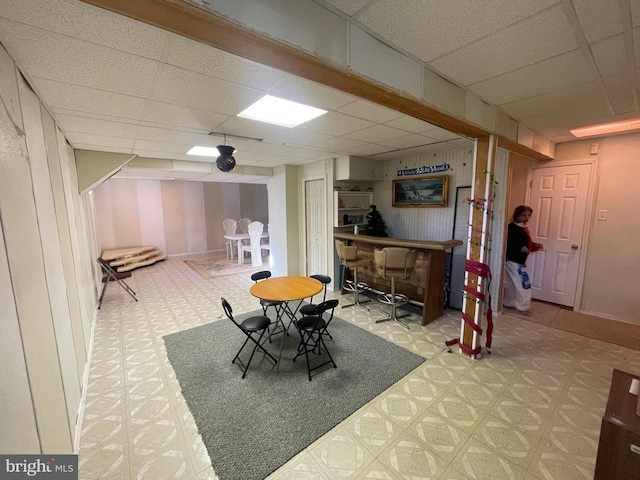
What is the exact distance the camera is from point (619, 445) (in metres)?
1.26

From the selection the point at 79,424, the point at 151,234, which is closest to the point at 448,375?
the point at 79,424

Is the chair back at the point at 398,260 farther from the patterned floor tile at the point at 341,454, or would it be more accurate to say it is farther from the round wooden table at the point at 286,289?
the patterned floor tile at the point at 341,454

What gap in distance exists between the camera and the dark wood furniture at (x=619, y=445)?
1.23 meters

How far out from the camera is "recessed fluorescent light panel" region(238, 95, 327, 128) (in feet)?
7.36

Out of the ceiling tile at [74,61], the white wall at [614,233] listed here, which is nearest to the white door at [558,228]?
the white wall at [614,233]

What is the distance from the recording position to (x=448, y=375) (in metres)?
2.52

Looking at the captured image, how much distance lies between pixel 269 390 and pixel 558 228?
4880 mm

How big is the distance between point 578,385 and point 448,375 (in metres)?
1.12

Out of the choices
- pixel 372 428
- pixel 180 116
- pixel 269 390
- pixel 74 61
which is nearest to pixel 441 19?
pixel 74 61

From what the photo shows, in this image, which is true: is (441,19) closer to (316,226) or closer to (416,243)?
(416,243)

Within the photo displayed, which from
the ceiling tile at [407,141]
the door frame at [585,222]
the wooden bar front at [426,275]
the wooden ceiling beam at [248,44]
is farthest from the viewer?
the door frame at [585,222]

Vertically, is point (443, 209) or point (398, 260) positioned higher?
point (443, 209)

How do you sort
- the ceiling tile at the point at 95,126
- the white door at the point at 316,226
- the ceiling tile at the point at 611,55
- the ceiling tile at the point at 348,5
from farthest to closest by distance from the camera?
1. the white door at the point at 316,226
2. the ceiling tile at the point at 95,126
3. the ceiling tile at the point at 611,55
4. the ceiling tile at the point at 348,5

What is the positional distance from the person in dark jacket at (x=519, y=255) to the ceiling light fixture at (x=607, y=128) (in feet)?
3.64
